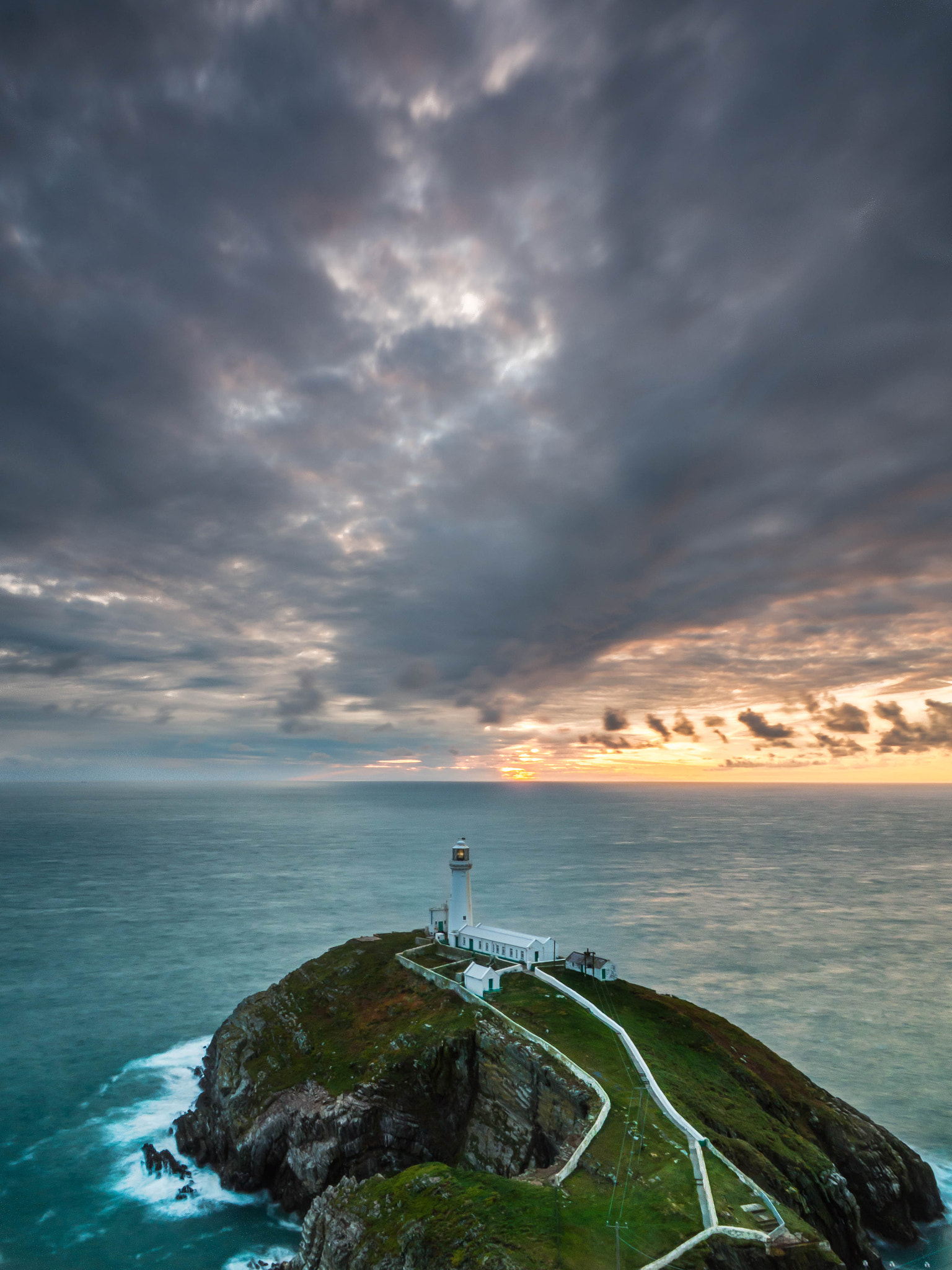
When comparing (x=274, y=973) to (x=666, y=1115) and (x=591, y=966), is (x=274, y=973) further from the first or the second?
(x=666, y=1115)

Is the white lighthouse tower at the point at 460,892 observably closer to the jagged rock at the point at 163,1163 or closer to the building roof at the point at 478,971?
the building roof at the point at 478,971

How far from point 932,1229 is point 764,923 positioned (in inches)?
2985

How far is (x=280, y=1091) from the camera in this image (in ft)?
167

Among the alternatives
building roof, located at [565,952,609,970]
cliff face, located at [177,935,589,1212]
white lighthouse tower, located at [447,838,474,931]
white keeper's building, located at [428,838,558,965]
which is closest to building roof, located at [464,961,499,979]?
white keeper's building, located at [428,838,558,965]

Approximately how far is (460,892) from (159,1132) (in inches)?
1328

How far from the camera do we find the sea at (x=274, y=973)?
46.3 meters

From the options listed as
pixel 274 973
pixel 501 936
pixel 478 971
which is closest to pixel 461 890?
pixel 501 936

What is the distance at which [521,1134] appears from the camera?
43.1m

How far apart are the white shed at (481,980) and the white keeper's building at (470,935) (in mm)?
190

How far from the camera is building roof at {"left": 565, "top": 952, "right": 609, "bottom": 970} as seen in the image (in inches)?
2472

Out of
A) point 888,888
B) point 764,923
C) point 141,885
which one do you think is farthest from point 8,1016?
point 888,888

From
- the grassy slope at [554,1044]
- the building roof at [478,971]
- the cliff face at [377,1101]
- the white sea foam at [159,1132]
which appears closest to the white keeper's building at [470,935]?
the building roof at [478,971]

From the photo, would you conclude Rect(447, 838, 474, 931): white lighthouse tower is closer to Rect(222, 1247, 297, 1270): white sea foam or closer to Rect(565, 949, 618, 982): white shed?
Rect(565, 949, 618, 982): white shed

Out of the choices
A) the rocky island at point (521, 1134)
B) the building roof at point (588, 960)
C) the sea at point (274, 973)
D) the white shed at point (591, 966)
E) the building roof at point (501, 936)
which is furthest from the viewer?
the building roof at point (501, 936)
